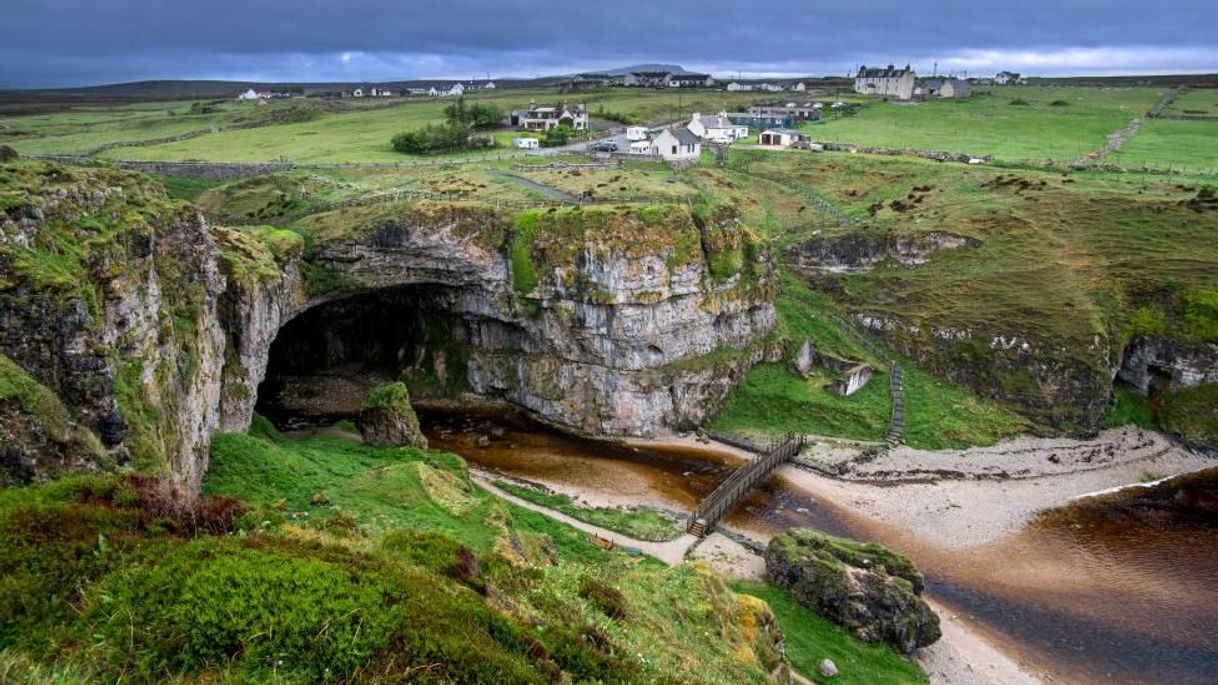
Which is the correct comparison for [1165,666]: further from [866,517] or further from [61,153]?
[61,153]

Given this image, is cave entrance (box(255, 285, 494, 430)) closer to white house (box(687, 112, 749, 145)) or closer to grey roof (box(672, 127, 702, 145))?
grey roof (box(672, 127, 702, 145))

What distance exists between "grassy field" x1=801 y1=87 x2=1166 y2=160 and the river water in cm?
6616

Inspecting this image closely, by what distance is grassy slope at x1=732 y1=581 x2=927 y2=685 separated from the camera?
30516mm

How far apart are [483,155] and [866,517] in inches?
2427

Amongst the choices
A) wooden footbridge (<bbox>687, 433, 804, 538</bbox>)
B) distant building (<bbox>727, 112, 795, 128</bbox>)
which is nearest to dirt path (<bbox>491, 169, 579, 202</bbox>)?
wooden footbridge (<bbox>687, 433, 804, 538</bbox>)

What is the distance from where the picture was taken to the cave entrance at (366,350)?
199 ft

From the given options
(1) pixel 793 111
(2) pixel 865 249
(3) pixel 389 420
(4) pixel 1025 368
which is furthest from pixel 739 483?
(1) pixel 793 111

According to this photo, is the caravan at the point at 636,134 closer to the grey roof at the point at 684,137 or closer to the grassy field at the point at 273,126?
the grey roof at the point at 684,137

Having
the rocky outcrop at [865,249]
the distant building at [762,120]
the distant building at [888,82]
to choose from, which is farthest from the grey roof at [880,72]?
the rocky outcrop at [865,249]

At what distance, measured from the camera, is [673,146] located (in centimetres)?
9338

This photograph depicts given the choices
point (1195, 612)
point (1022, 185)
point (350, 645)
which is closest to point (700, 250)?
point (1195, 612)

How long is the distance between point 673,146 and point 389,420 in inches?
2379

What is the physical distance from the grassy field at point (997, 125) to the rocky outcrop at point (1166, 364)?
151 ft

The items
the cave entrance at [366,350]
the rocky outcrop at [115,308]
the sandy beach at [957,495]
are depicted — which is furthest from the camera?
the cave entrance at [366,350]
